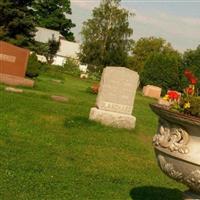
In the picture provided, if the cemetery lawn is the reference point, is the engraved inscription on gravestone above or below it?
above

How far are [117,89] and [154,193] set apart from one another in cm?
697

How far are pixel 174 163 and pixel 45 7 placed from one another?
269 ft

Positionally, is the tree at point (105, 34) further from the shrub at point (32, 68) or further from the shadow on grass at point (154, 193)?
the shadow on grass at point (154, 193)

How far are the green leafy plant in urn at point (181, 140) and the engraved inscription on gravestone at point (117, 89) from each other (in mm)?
9107

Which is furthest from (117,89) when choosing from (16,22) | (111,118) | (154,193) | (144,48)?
(144,48)

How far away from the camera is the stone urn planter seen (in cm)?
602

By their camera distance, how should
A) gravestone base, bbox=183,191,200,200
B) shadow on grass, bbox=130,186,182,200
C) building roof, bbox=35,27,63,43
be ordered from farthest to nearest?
building roof, bbox=35,27,63,43
shadow on grass, bbox=130,186,182,200
gravestone base, bbox=183,191,200,200

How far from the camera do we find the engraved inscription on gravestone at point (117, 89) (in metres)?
15.8

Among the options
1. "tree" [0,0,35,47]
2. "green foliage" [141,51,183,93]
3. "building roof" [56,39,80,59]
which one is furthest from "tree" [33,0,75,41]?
A: "green foliage" [141,51,183,93]

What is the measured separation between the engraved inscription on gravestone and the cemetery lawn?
2.47ft

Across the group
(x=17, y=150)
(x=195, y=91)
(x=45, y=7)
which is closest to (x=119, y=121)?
(x=17, y=150)

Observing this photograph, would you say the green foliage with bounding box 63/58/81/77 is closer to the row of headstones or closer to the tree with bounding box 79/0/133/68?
the tree with bounding box 79/0/133/68

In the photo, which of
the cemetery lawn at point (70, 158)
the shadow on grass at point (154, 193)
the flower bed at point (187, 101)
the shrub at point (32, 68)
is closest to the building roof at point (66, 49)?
the shrub at point (32, 68)

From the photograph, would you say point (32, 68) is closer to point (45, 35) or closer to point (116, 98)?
point (116, 98)
